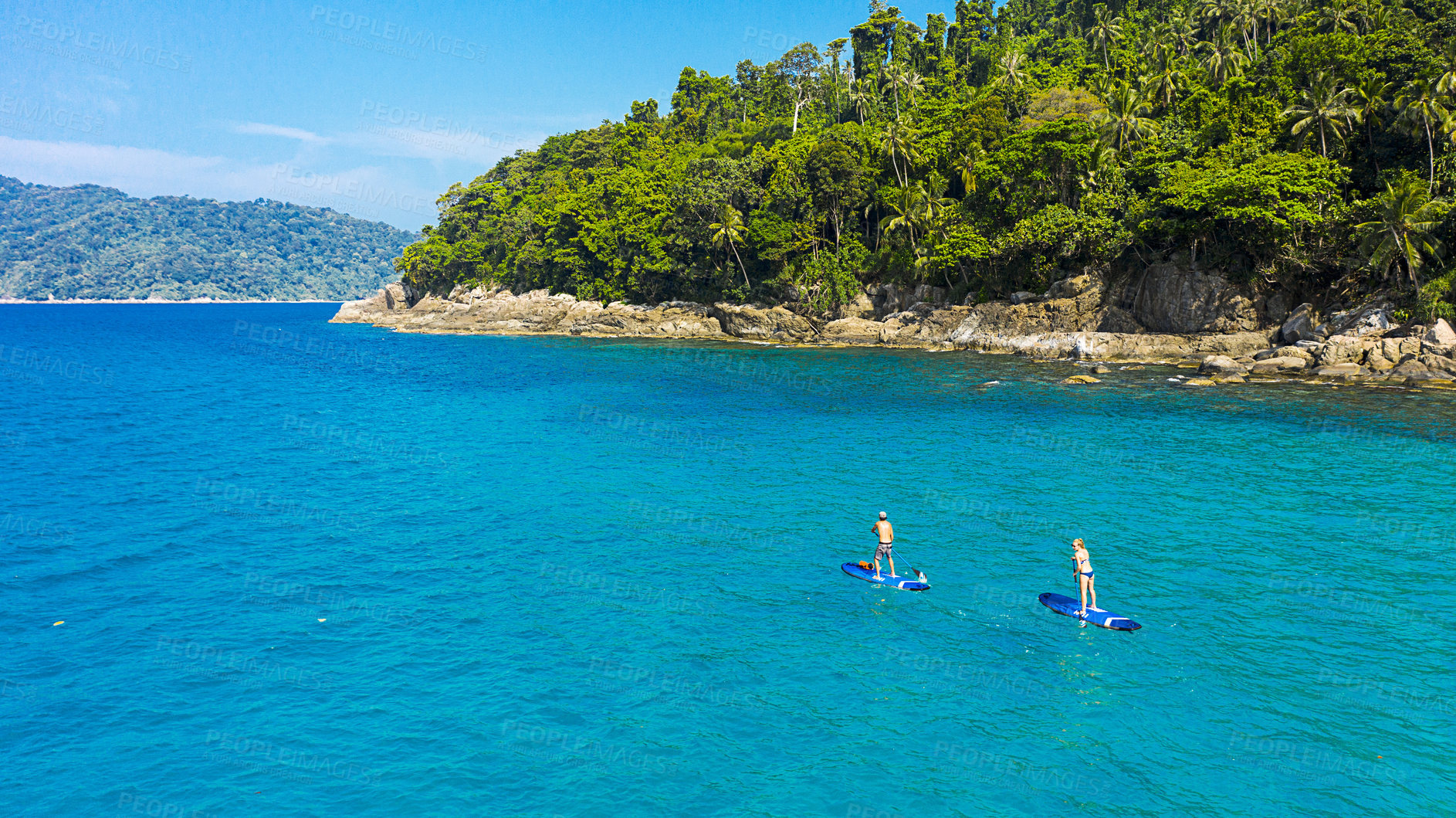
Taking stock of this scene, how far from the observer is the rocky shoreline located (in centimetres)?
5178

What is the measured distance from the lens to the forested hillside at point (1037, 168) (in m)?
58.3

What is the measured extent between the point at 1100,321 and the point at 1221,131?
64.8ft

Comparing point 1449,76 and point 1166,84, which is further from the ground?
point 1166,84

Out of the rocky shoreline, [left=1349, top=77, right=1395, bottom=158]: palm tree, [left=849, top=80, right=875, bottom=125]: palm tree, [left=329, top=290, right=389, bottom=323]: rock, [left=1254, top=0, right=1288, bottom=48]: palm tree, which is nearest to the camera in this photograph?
the rocky shoreline

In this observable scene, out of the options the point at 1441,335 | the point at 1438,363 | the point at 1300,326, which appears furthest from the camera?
the point at 1300,326

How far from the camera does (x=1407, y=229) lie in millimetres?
51031

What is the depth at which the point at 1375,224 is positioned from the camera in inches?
2074

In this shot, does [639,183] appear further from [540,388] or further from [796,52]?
[540,388]

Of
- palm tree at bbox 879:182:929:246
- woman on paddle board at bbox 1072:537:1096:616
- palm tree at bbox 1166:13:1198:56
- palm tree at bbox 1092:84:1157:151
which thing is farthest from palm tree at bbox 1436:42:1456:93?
woman on paddle board at bbox 1072:537:1096:616

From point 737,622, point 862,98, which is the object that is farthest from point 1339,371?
point 862,98

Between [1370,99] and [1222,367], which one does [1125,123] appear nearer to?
[1370,99]

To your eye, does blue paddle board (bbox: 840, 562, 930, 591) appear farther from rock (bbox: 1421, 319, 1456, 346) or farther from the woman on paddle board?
rock (bbox: 1421, 319, 1456, 346)

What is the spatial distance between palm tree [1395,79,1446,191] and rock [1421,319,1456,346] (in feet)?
37.9

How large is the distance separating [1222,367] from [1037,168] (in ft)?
99.2
